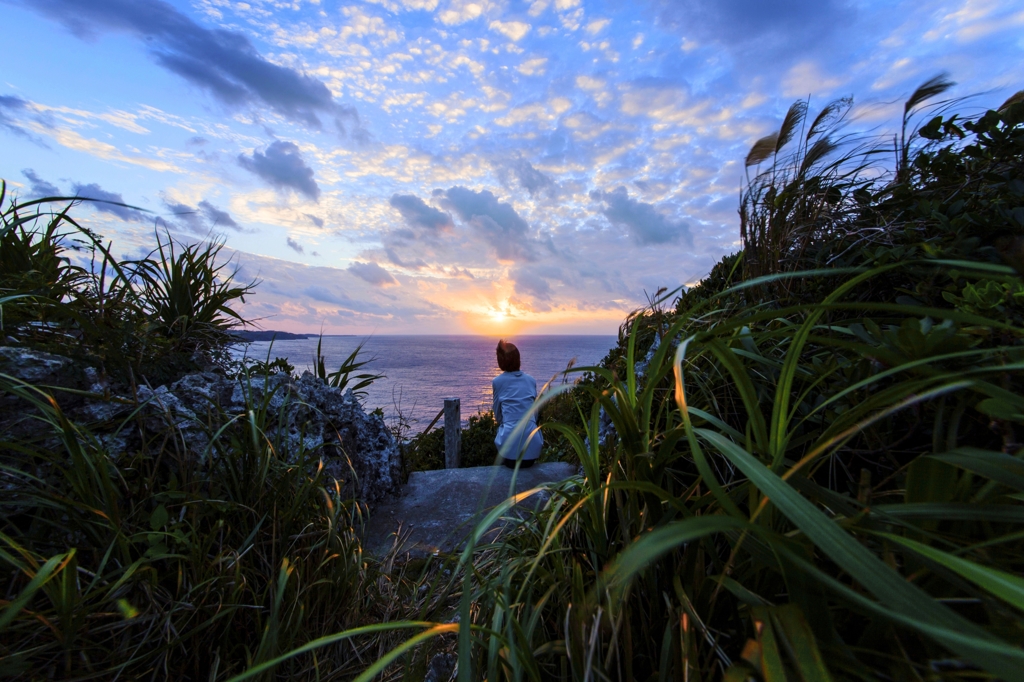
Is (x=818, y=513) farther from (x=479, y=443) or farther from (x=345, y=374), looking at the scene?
(x=479, y=443)

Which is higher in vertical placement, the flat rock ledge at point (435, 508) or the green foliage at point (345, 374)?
the green foliage at point (345, 374)

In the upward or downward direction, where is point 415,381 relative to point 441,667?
downward

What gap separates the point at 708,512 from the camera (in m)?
1.20

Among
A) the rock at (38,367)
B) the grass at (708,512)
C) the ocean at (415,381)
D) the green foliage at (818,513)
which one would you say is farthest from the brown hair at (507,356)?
the rock at (38,367)

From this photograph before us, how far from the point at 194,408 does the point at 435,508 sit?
7.27 ft

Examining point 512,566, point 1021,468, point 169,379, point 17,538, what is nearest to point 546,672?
point 512,566

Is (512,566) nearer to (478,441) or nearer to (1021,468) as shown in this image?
(1021,468)

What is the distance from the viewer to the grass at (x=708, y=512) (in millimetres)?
760

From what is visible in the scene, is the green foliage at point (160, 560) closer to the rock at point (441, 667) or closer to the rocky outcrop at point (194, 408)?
the rocky outcrop at point (194, 408)

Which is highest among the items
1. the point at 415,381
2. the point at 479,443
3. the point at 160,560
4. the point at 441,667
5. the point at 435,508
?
the point at 160,560

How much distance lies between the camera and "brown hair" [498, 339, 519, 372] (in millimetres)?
6598

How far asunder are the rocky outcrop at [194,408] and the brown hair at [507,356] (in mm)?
2902

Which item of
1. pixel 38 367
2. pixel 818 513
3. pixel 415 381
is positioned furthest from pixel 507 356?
pixel 415 381

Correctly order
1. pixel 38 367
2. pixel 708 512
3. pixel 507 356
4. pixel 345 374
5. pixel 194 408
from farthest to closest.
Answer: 1. pixel 507 356
2. pixel 345 374
3. pixel 194 408
4. pixel 38 367
5. pixel 708 512
